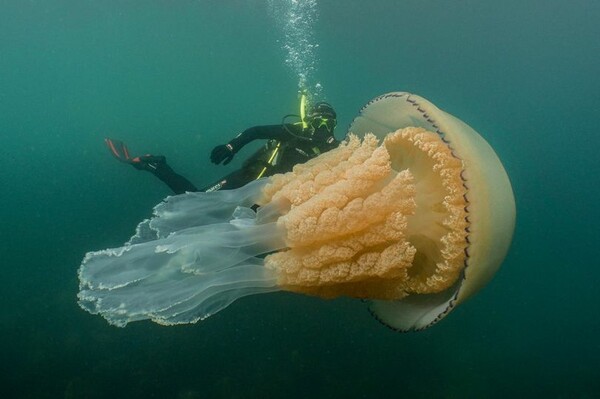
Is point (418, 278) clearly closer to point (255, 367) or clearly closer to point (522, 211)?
point (255, 367)

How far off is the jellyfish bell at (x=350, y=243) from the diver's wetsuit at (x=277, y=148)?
263cm

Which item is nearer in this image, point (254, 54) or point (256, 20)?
point (256, 20)

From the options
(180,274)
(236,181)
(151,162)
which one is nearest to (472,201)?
(180,274)

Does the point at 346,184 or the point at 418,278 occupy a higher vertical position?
the point at 346,184

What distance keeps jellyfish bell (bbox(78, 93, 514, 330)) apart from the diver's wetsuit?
2.63m

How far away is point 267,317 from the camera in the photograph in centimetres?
916

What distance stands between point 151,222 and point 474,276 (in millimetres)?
1878

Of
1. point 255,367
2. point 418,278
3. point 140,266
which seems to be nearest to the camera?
point 140,266

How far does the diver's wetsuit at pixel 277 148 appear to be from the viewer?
5254mm

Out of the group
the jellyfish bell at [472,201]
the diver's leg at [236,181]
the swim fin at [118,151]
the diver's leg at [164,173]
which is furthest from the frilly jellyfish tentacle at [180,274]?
the swim fin at [118,151]

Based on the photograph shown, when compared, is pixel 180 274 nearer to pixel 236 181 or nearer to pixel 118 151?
pixel 236 181

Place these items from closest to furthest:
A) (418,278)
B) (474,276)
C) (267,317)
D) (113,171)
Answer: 1. (474,276)
2. (418,278)
3. (267,317)
4. (113,171)

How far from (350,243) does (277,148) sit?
334cm

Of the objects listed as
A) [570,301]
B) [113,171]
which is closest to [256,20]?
[113,171]
